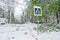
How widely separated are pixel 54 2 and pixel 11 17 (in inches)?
221

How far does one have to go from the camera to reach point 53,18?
16.1 m

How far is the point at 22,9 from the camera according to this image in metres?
17.2

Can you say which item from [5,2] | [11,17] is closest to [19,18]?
[11,17]

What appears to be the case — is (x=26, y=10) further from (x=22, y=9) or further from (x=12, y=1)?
(x=12, y=1)

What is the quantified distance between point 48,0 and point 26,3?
11.5 ft

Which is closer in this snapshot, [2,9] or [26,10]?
[26,10]

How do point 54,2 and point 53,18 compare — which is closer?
point 54,2

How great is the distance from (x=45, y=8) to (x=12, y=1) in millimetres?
4469

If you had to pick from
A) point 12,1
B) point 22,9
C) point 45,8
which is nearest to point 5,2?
point 12,1

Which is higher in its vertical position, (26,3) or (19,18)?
(26,3)

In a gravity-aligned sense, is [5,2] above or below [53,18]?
above

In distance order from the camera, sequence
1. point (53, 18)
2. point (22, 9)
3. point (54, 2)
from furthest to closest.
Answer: point (22, 9) → point (53, 18) → point (54, 2)

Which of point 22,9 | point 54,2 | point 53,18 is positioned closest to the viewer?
point 54,2

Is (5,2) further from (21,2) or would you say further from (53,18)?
(53,18)
